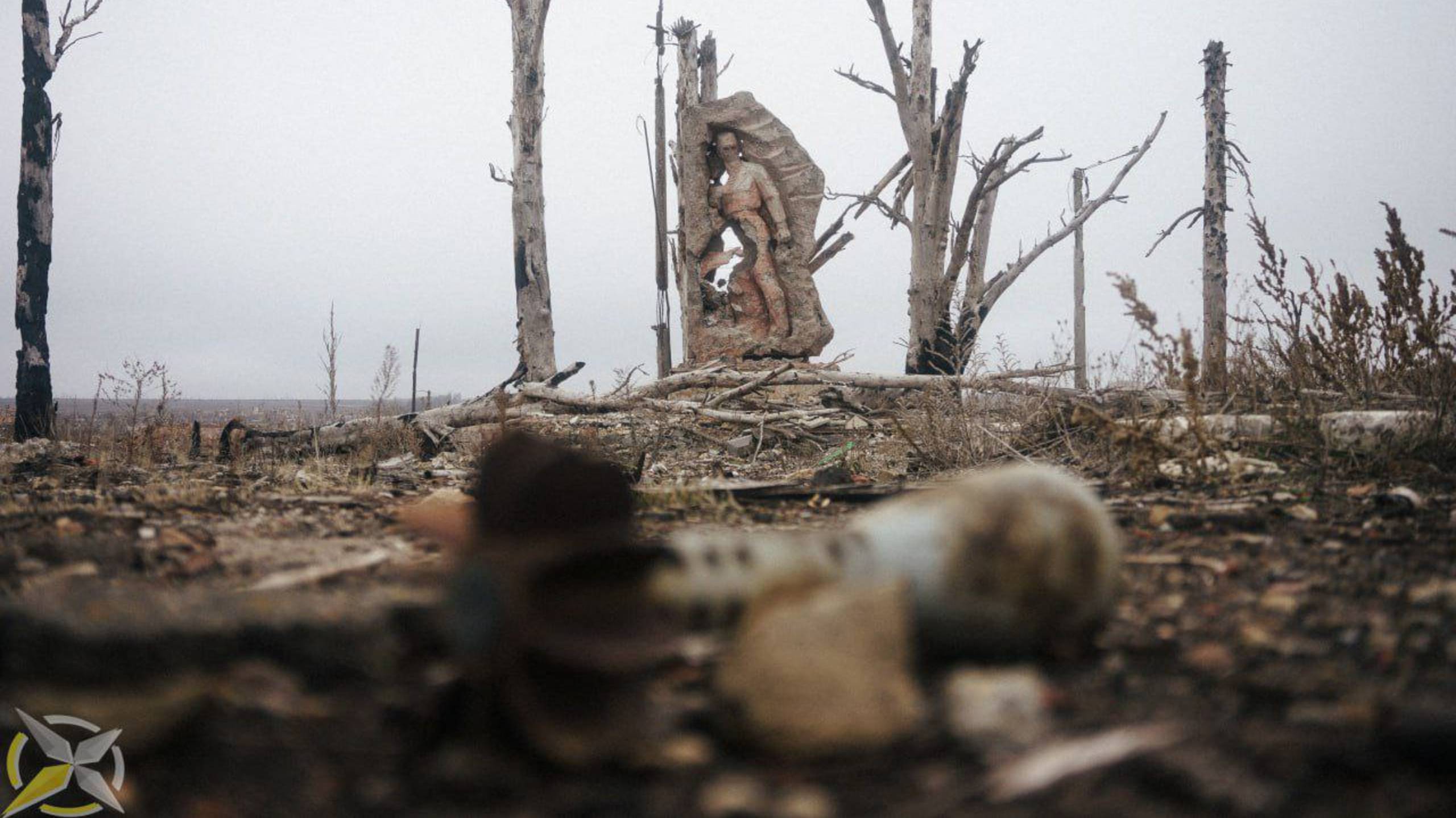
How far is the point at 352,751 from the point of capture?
1.26 m

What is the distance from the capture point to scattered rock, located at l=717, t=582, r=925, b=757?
1.23 meters

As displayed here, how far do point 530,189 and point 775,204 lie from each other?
3.44 m

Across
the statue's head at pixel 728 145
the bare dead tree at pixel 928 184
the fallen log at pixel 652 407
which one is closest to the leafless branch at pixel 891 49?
the bare dead tree at pixel 928 184

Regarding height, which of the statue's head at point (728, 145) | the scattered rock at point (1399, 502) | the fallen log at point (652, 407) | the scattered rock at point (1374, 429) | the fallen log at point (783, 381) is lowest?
the scattered rock at point (1399, 502)

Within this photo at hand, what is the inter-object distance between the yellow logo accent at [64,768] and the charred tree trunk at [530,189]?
31.5 feet

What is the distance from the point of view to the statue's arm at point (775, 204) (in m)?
11.9

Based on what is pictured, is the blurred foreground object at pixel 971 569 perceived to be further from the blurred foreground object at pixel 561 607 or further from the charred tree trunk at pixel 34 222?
the charred tree trunk at pixel 34 222

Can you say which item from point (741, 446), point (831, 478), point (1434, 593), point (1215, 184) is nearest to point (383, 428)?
Result: point (741, 446)

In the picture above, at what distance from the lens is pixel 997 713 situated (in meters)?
1.28

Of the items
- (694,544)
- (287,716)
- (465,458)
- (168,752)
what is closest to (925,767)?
(694,544)

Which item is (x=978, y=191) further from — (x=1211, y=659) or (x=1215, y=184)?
(x=1211, y=659)

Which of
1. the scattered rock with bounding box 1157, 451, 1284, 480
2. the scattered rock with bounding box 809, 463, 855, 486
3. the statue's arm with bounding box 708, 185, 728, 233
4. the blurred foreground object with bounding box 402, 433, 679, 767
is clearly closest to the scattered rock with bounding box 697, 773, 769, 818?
the blurred foreground object with bounding box 402, 433, 679, 767

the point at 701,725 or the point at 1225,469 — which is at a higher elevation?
the point at 1225,469

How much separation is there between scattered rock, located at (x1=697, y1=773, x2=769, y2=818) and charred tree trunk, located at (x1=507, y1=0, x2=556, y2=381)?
32.8ft
